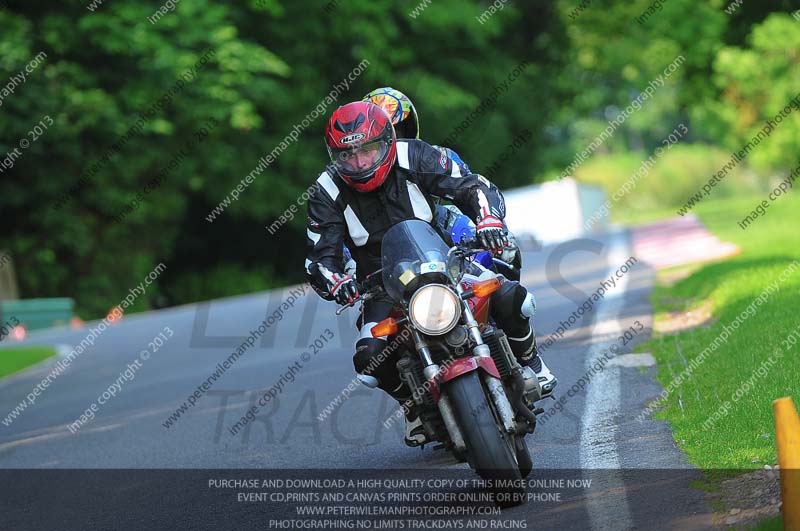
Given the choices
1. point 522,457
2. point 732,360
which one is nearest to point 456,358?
point 522,457

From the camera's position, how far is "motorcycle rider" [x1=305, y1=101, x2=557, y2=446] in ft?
23.4

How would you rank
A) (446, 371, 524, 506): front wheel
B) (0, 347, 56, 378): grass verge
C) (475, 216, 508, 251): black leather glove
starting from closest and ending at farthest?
(446, 371, 524, 506): front wheel < (475, 216, 508, 251): black leather glove < (0, 347, 56, 378): grass verge

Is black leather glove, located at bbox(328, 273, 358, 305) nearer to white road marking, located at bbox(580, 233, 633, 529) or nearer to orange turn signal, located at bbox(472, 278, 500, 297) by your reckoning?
orange turn signal, located at bbox(472, 278, 500, 297)

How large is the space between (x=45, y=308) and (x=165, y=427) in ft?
65.6

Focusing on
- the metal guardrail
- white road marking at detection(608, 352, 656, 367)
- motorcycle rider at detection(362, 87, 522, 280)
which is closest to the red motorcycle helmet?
motorcycle rider at detection(362, 87, 522, 280)

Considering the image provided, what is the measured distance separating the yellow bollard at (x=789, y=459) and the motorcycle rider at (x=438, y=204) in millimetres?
2087

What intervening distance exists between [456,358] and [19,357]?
595 inches

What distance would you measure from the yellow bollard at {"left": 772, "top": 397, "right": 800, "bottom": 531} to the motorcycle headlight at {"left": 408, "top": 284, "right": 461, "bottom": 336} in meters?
1.66

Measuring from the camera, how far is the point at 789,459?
17.3ft

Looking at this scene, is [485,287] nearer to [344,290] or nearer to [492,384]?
[492,384]

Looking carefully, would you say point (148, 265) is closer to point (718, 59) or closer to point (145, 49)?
point (145, 49)

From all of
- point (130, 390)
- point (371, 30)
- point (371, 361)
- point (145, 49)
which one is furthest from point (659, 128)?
point (371, 361)

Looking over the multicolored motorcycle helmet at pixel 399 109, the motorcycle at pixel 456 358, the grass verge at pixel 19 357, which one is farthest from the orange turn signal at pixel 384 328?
the grass verge at pixel 19 357

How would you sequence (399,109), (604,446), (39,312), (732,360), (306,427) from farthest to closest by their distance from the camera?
(39,312)
(306,427)
(399,109)
(732,360)
(604,446)
